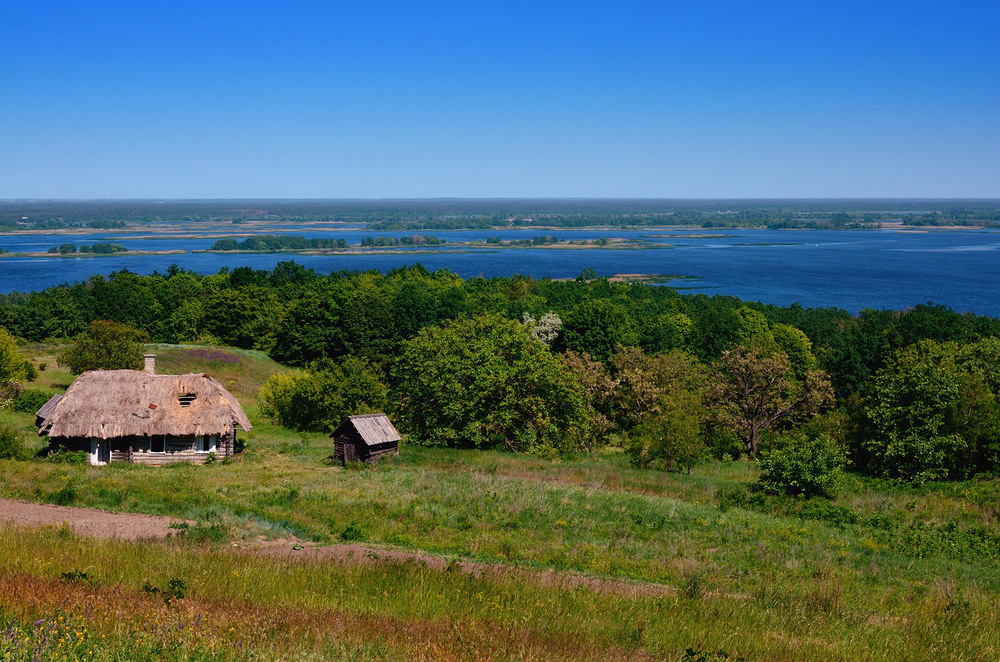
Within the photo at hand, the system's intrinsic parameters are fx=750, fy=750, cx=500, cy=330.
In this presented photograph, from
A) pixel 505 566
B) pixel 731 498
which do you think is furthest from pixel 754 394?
pixel 505 566

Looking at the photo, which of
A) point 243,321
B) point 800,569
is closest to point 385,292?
point 243,321

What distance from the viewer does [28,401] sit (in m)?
44.4

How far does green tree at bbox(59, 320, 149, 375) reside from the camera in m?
51.2

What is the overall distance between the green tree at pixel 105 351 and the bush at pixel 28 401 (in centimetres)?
556

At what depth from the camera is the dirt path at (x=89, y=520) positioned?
16.0m

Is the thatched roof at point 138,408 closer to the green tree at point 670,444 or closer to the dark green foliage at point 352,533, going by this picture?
the dark green foliage at point 352,533

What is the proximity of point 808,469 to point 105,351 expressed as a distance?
1820 inches

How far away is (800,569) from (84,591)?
46.0 ft

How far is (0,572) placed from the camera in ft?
31.7

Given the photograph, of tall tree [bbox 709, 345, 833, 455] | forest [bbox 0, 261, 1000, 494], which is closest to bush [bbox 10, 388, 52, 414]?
forest [bbox 0, 261, 1000, 494]

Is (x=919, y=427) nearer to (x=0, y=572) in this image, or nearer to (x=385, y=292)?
(x=0, y=572)

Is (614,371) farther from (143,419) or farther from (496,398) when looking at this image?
(143,419)

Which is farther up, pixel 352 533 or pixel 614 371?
pixel 352 533

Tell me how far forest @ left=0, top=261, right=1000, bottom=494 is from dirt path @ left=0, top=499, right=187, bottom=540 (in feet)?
64.7
